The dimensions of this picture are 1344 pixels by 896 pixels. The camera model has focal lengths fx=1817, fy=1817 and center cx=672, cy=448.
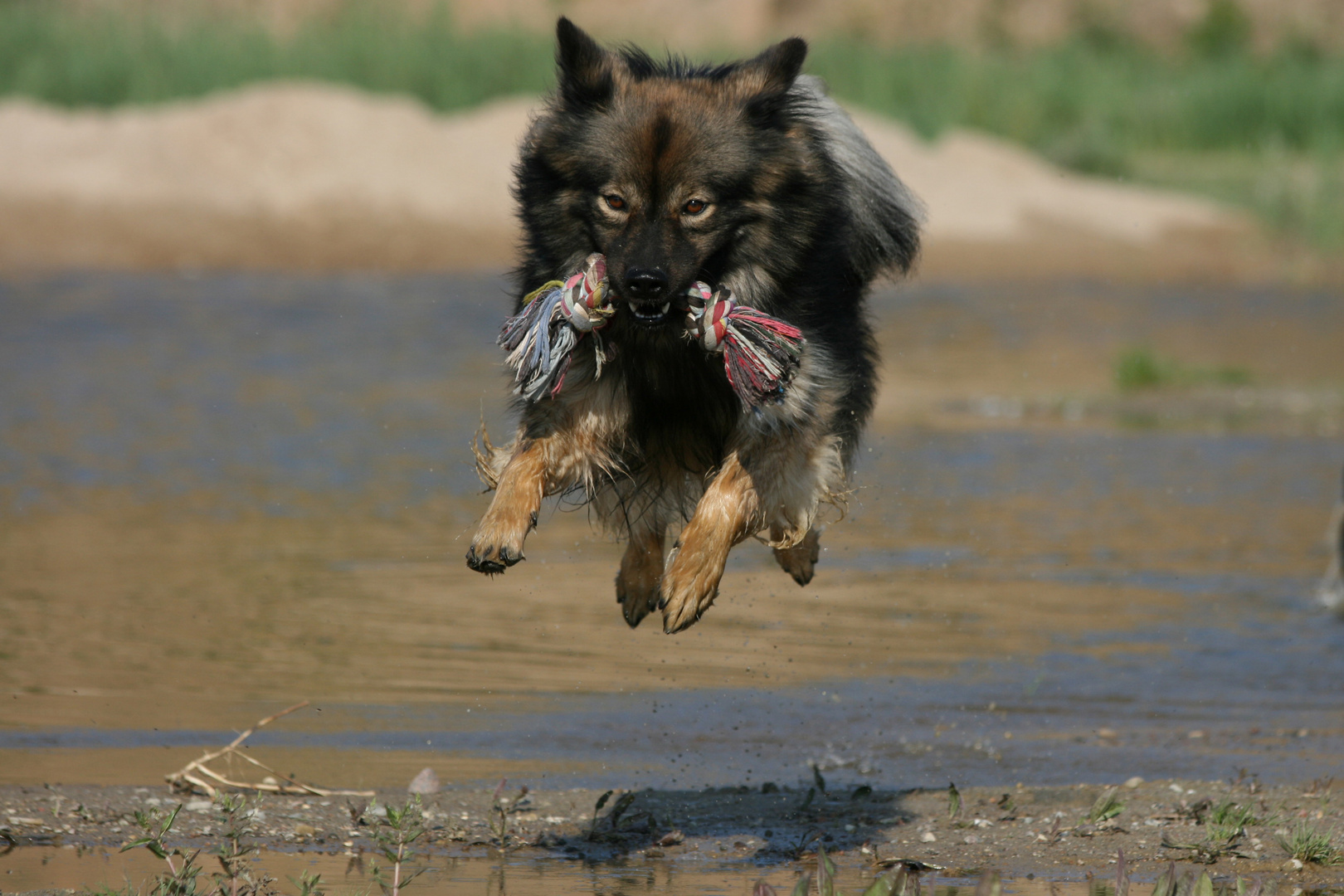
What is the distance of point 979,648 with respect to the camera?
7297 millimetres

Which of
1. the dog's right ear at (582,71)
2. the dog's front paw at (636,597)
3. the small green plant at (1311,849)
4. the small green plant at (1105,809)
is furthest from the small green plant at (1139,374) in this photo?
the dog's right ear at (582,71)

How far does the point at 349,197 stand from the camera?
22.0m

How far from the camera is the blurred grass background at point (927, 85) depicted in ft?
82.8

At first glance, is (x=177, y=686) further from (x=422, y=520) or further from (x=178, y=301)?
(x=178, y=301)

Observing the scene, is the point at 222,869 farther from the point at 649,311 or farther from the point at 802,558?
the point at 802,558

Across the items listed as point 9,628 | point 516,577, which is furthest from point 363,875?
point 516,577

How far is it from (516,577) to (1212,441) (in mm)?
5725

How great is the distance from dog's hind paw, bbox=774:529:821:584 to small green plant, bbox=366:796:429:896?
1550 millimetres

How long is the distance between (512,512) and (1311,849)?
230cm

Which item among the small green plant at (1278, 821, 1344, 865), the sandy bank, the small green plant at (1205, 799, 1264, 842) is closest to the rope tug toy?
the small green plant at (1205, 799, 1264, 842)

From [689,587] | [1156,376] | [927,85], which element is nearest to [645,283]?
[689,587]

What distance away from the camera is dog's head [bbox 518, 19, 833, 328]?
15.5 feet

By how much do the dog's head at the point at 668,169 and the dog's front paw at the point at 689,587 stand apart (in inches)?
25.7

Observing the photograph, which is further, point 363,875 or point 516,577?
point 516,577
